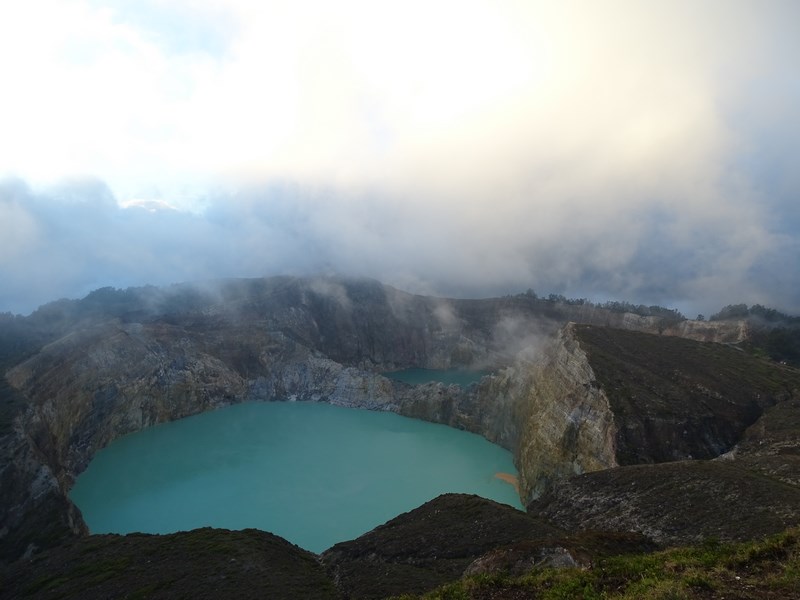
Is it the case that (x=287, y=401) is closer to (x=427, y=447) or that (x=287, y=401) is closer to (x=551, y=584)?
(x=427, y=447)

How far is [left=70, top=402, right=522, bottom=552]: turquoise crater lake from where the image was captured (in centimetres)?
4938

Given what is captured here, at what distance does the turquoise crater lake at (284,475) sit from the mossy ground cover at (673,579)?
32.2 metres

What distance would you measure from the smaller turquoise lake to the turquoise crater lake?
5109 cm

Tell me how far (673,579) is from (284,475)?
55930 millimetres

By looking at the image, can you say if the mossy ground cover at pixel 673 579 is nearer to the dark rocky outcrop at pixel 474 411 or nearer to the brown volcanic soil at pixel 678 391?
the dark rocky outcrop at pixel 474 411

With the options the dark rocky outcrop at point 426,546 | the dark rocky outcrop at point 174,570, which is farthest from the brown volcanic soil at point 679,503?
the dark rocky outcrop at point 174,570

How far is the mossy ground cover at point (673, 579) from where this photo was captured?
11609 mm

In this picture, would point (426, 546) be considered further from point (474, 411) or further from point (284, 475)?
point (474, 411)

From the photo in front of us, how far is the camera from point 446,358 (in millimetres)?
156250

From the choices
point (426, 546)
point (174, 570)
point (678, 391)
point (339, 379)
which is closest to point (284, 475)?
point (174, 570)

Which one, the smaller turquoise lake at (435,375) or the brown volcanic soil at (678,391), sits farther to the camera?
the smaller turquoise lake at (435,375)

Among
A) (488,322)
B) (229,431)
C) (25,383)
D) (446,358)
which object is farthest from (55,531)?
(488,322)

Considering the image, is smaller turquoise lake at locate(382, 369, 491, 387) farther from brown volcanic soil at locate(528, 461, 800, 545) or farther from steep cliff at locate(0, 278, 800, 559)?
brown volcanic soil at locate(528, 461, 800, 545)

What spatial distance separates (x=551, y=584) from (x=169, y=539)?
1133 inches
